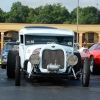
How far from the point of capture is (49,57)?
13391 millimetres

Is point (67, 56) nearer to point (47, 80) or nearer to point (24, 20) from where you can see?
point (47, 80)

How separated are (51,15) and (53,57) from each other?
299ft

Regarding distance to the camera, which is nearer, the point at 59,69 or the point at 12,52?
the point at 59,69

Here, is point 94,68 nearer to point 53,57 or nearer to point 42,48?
point 53,57

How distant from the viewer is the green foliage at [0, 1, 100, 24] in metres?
102

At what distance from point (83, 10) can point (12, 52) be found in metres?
96.4

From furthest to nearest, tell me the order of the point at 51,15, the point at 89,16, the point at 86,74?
the point at 89,16, the point at 51,15, the point at 86,74

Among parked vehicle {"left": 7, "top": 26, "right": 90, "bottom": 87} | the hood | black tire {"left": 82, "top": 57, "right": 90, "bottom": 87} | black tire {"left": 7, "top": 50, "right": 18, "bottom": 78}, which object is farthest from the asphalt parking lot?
black tire {"left": 7, "top": 50, "right": 18, "bottom": 78}

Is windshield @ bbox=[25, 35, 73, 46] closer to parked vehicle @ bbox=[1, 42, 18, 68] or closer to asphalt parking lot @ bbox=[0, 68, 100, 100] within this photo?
asphalt parking lot @ bbox=[0, 68, 100, 100]

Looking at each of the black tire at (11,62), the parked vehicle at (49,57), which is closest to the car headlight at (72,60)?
the parked vehicle at (49,57)

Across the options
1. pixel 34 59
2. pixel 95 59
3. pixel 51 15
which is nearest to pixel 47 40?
pixel 34 59

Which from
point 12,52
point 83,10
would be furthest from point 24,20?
point 12,52

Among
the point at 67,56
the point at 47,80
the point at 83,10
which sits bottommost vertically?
the point at 47,80

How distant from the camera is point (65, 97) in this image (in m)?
10.9
